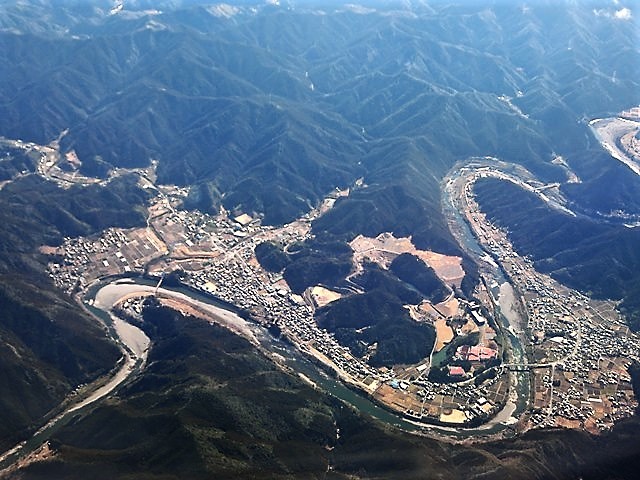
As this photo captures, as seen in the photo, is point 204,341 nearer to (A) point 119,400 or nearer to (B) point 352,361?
(A) point 119,400

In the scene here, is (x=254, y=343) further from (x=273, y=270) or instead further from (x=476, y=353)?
(x=476, y=353)

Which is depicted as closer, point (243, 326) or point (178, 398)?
point (178, 398)

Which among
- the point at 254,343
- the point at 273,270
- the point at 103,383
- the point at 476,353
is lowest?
the point at 476,353

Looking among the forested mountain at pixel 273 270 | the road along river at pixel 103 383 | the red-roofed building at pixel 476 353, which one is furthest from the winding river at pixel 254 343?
the red-roofed building at pixel 476 353

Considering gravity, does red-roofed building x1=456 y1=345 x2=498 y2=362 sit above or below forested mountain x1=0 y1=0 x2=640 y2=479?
below

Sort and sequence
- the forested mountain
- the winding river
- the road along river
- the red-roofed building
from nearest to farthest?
the forested mountain < the road along river < the winding river < the red-roofed building

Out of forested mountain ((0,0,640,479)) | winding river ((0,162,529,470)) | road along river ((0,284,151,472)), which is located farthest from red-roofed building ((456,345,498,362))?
road along river ((0,284,151,472))

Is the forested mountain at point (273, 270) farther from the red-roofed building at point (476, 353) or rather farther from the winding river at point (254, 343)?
the red-roofed building at point (476, 353)

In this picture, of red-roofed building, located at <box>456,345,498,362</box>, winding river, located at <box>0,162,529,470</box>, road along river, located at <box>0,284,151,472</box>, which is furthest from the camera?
red-roofed building, located at <box>456,345,498,362</box>

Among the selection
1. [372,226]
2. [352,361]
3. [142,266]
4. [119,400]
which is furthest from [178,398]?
[372,226]

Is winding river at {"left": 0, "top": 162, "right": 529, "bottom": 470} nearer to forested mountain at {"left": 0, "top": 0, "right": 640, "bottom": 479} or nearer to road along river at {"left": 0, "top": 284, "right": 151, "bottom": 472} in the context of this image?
road along river at {"left": 0, "top": 284, "right": 151, "bottom": 472}

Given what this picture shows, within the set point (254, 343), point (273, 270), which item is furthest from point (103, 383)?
point (273, 270)
